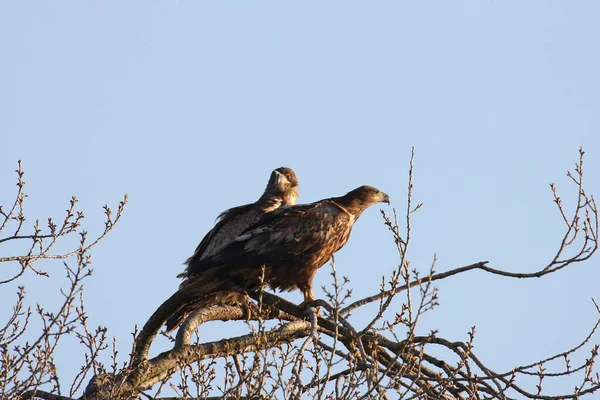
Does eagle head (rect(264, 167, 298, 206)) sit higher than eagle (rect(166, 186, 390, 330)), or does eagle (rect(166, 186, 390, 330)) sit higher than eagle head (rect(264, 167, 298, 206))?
eagle head (rect(264, 167, 298, 206))

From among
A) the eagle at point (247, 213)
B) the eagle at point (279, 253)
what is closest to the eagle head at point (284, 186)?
the eagle at point (247, 213)

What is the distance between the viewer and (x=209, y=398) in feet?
21.5

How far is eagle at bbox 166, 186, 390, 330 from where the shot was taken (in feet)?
27.5

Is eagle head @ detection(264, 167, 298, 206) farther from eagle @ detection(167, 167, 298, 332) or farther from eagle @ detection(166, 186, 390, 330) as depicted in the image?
eagle @ detection(166, 186, 390, 330)

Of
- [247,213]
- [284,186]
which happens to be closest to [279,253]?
[247,213]

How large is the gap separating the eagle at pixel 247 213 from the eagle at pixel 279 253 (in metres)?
0.99

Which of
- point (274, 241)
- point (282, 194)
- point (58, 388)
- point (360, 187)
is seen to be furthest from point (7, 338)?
point (282, 194)

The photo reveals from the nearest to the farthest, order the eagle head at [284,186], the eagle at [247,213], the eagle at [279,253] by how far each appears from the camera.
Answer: the eagle at [279,253]
the eagle at [247,213]
the eagle head at [284,186]

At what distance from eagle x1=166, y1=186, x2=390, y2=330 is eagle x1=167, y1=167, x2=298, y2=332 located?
3.26 feet

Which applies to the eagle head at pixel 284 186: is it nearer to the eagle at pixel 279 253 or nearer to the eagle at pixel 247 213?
the eagle at pixel 247 213

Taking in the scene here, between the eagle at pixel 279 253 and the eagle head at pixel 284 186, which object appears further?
the eagle head at pixel 284 186

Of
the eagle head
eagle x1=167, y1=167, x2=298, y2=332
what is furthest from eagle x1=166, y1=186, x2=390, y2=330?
the eagle head

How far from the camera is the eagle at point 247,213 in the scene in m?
10.8

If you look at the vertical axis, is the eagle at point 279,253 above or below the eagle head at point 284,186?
below
